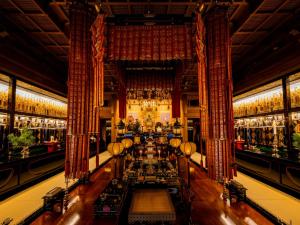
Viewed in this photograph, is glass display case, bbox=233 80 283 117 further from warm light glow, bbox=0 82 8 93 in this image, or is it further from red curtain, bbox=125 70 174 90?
warm light glow, bbox=0 82 8 93

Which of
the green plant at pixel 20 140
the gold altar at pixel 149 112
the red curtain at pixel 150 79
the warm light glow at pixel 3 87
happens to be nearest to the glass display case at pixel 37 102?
the warm light glow at pixel 3 87

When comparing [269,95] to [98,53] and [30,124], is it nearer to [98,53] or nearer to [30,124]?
[98,53]

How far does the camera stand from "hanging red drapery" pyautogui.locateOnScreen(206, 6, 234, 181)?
2.42 m

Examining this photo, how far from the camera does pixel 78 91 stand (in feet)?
8.19

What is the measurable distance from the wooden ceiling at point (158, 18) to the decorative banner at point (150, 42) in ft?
0.57

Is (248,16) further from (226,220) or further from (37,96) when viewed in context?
(37,96)

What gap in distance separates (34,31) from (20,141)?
97.6 inches

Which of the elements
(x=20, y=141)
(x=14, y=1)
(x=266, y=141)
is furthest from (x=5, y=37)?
(x=266, y=141)

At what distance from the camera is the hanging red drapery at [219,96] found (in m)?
2.42

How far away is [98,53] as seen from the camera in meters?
2.60

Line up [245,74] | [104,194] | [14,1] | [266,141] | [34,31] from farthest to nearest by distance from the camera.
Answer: [266,141] → [245,74] → [34,31] → [14,1] → [104,194]

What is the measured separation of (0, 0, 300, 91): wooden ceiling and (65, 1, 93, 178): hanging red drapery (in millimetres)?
316

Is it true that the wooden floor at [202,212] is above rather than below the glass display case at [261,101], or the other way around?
below

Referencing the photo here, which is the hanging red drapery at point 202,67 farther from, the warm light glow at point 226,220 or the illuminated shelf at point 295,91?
the illuminated shelf at point 295,91
